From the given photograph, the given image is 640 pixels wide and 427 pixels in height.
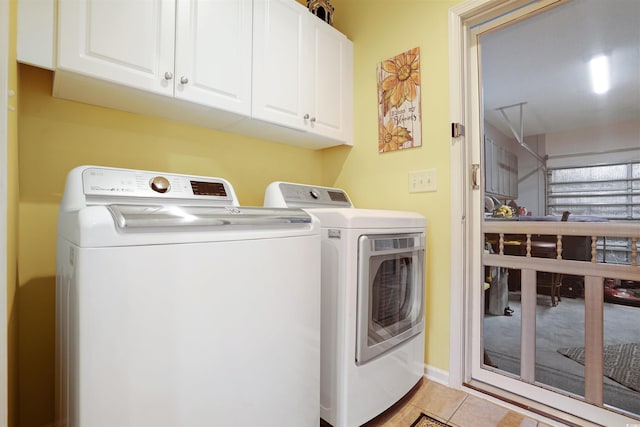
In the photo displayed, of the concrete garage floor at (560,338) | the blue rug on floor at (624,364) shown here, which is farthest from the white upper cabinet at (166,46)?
the blue rug on floor at (624,364)

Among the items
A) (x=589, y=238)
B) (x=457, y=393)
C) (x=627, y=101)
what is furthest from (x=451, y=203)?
(x=457, y=393)

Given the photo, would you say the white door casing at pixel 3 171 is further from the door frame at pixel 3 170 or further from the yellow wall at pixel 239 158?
the yellow wall at pixel 239 158

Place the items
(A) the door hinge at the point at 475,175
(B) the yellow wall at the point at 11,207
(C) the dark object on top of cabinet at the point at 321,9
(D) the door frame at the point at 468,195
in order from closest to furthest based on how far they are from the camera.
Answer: (B) the yellow wall at the point at 11,207, (D) the door frame at the point at 468,195, (A) the door hinge at the point at 475,175, (C) the dark object on top of cabinet at the point at 321,9

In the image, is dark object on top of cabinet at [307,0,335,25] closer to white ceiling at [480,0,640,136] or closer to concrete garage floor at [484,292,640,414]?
white ceiling at [480,0,640,136]

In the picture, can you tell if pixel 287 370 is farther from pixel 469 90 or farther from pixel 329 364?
→ pixel 469 90

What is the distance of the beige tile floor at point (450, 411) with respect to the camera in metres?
1.33

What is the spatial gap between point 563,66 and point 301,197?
1486 millimetres

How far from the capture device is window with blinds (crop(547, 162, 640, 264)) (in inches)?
48.9

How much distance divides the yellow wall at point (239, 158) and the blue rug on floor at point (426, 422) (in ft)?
1.25

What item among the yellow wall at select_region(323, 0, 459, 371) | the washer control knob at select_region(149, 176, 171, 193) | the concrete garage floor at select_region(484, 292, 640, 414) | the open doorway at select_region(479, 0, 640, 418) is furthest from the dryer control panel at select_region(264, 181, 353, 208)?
the concrete garage floor at select_region(484, 292, 640, 414)

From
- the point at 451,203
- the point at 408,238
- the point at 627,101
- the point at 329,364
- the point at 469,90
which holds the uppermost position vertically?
the point at 469,90

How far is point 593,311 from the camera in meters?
1.33

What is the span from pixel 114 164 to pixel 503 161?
2.04m

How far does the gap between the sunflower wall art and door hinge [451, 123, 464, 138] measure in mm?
200
